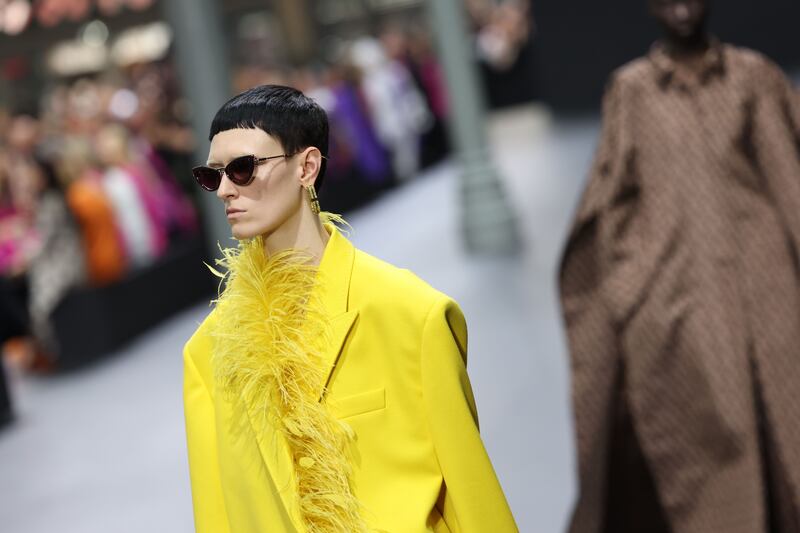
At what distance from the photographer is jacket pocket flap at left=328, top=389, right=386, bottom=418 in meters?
2.32

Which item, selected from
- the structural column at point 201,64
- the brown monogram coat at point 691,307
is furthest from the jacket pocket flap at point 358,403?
the structural column at point 201,64

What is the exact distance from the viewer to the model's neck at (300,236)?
2.35m

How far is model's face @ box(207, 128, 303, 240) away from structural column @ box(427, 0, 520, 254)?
28.3 feet

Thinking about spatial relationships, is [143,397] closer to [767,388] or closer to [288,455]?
[767,388]

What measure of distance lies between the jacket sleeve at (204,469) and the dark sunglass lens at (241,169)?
38cm

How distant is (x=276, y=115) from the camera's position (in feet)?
7.46

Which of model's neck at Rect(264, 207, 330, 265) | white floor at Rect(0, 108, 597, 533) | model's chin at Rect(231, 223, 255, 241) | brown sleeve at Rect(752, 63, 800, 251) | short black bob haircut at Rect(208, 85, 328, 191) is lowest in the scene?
white floor at Rect(0, 108, 597, 533)

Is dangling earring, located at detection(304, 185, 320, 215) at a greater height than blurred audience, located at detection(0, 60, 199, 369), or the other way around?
dangling earring, located at detection(304, 185, 320, 215)

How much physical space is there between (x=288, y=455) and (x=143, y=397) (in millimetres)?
6367

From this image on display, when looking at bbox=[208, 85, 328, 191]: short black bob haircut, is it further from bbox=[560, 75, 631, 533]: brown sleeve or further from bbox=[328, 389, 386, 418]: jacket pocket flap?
bbox=[560, 75, 631, 533]: brown sleeve

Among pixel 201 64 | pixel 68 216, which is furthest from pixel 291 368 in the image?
pixel 68 216

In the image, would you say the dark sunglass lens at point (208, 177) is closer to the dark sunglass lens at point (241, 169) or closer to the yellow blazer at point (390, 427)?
the dark sunglass lens at point (241, 169)

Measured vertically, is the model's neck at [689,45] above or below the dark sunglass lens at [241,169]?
below

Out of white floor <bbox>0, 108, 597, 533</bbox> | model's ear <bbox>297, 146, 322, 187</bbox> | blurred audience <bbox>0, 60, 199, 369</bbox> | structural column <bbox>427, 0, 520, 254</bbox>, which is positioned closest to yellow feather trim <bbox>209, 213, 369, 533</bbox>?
model's ear <bbox>297, 146, 322, 187</bbox>
